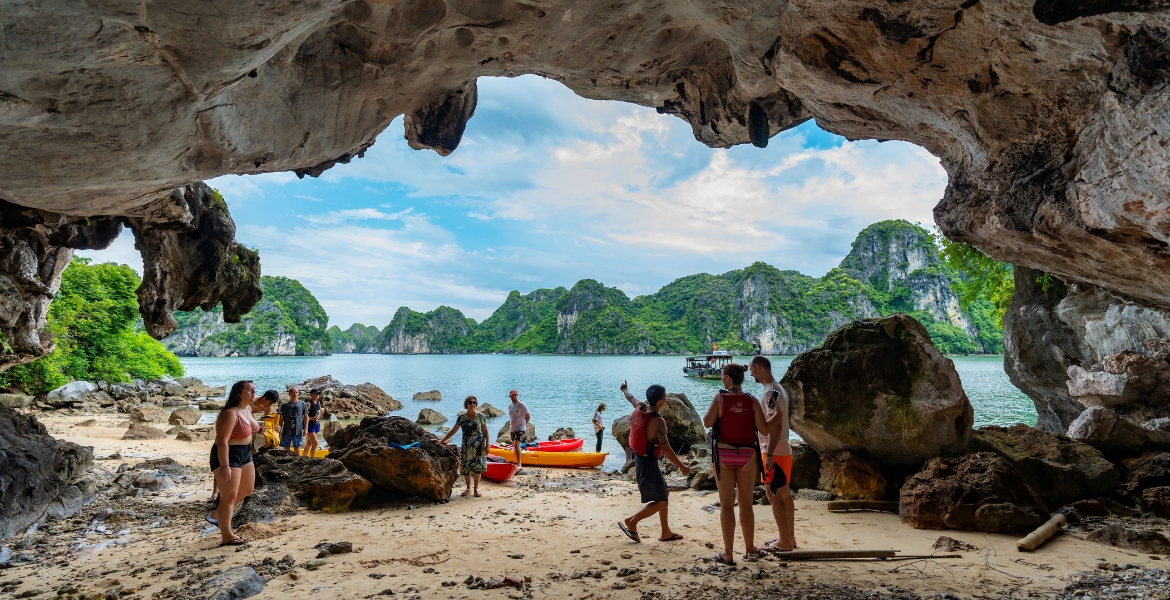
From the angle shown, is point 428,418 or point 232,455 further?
point 428,418

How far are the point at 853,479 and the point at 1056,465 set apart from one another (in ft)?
8.10

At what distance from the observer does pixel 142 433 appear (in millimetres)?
15266

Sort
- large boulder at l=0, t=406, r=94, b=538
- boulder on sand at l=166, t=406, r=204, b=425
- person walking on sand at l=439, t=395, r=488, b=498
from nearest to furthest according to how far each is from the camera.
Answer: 1. large boulder at l=0, t=406, r=94, b=538
2. person walking on sand at l=439, t=395, r=488, b=498
3. boulder on sand at l=166, t=406, r=204, b=425

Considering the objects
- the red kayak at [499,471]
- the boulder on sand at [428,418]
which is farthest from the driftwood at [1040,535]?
the boulder on sand at [428,418]

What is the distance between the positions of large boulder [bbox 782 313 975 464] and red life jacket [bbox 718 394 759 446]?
135 inches

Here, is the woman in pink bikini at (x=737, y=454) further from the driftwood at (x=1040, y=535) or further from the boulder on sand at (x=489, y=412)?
the boulder on sand at (x=489, y=412)

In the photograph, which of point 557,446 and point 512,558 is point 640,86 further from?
point 557,446

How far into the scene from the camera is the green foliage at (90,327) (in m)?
22.5

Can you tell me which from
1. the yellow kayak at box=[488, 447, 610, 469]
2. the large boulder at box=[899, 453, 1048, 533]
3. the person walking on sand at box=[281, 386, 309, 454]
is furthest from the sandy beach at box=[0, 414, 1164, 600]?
the yellow kayak at box=[488, 447, 610, 469]

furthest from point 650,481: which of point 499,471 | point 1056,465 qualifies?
point 1056,465

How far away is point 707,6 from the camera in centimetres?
598

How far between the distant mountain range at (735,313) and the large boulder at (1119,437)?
58.6 m

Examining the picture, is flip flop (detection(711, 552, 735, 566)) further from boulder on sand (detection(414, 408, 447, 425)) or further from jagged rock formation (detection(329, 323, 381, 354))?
jagged rock formation (detection(329, 323, 381, 354))

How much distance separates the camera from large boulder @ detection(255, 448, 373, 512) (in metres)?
7.29
